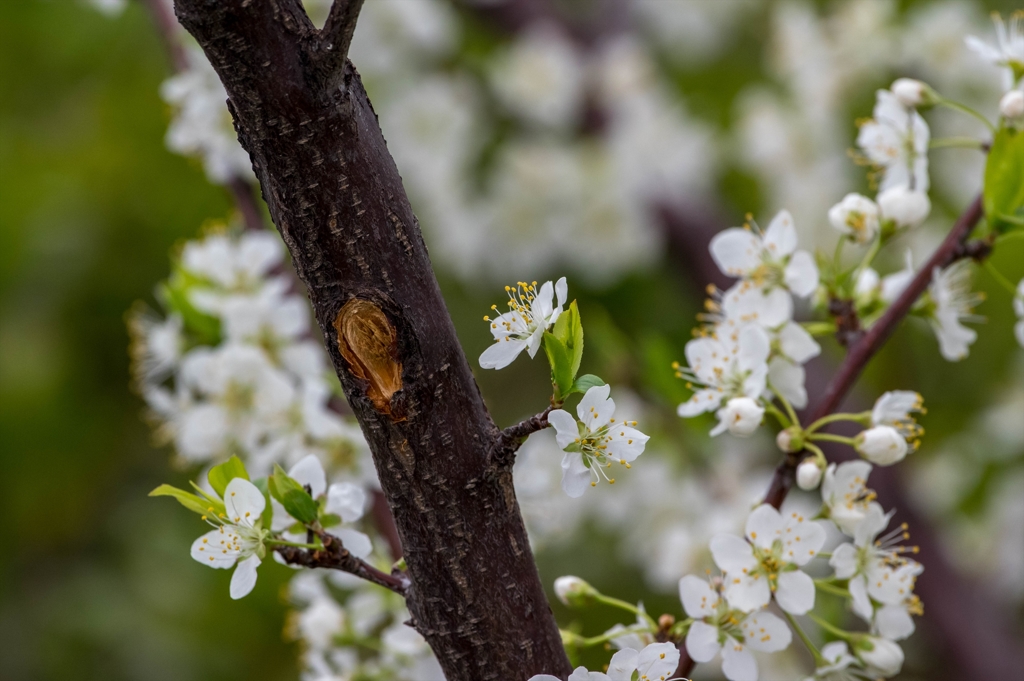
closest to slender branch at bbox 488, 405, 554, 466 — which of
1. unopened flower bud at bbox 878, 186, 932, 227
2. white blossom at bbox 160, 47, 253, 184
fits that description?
unopened flower bud at bbox 878, 186, 932, 227

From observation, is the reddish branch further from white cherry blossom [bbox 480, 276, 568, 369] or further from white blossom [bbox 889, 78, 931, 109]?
white cherry blossom [bbox 480, 276, 568, 369]

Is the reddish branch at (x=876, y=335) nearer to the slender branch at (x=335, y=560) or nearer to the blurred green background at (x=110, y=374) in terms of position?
the slender branch at (x=335, y=560)

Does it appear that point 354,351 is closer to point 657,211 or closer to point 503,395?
point 657,211

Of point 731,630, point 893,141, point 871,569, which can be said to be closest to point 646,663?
point 731,630

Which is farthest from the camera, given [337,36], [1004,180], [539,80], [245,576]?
[539,80]

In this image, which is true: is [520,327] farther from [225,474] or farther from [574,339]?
[225,474]

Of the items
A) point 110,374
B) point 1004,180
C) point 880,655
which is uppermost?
point 110,374

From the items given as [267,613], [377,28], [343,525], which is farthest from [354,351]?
[267,613]
